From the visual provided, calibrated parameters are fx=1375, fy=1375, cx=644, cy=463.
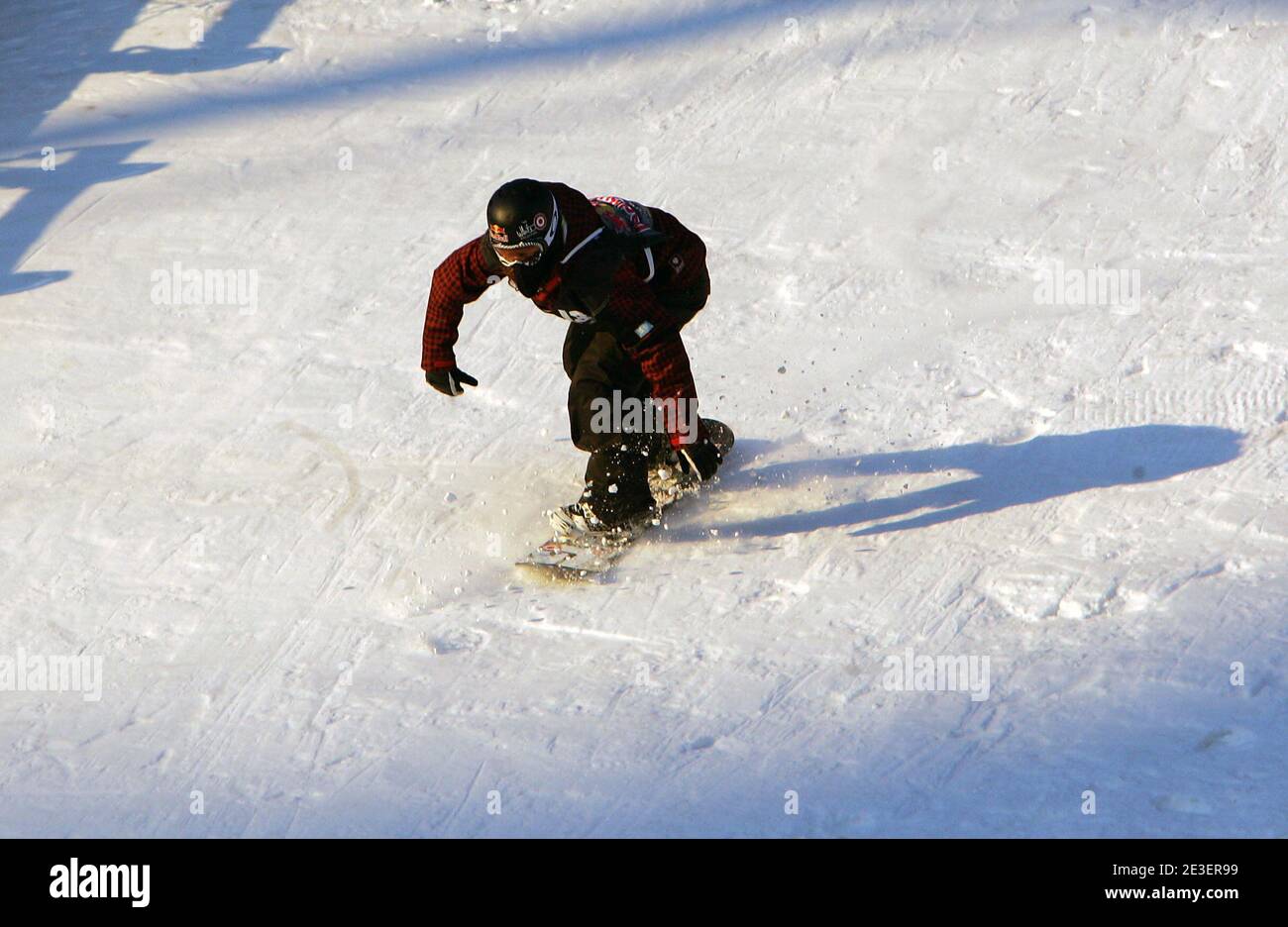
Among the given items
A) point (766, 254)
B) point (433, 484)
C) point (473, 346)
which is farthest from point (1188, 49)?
point (433, 484)

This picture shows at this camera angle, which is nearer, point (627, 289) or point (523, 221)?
Result: point (523, 221)

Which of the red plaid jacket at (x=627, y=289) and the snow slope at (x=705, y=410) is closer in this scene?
the snow slope at (x=705, y=410)

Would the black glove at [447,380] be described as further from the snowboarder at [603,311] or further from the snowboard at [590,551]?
the snowboard at [590,551]

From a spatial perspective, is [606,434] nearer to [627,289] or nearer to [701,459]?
[701,459]

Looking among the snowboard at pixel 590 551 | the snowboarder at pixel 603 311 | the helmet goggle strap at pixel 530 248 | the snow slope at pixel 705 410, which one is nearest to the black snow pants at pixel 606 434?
the snowboarder at pixel 603 311

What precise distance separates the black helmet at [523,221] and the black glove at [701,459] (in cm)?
118

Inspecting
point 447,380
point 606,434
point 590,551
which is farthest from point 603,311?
point 590,551

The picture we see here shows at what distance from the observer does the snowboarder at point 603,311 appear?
5.04 m

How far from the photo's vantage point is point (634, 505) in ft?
18.7

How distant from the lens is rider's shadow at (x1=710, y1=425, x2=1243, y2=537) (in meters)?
5.82

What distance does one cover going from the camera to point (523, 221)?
491 centimetres

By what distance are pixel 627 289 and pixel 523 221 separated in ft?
1.64

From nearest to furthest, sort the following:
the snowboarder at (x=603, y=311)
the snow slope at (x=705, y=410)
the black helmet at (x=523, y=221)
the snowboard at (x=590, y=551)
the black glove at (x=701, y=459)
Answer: the snow slope at (x=705, y=410), the black helmet at (x=523, y=221), the snowboarder at (x=603, y=311), the snowboard at (x=590, y=551), the black glove at (x=701, y=459)

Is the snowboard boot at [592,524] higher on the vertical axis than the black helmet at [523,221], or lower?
lower
